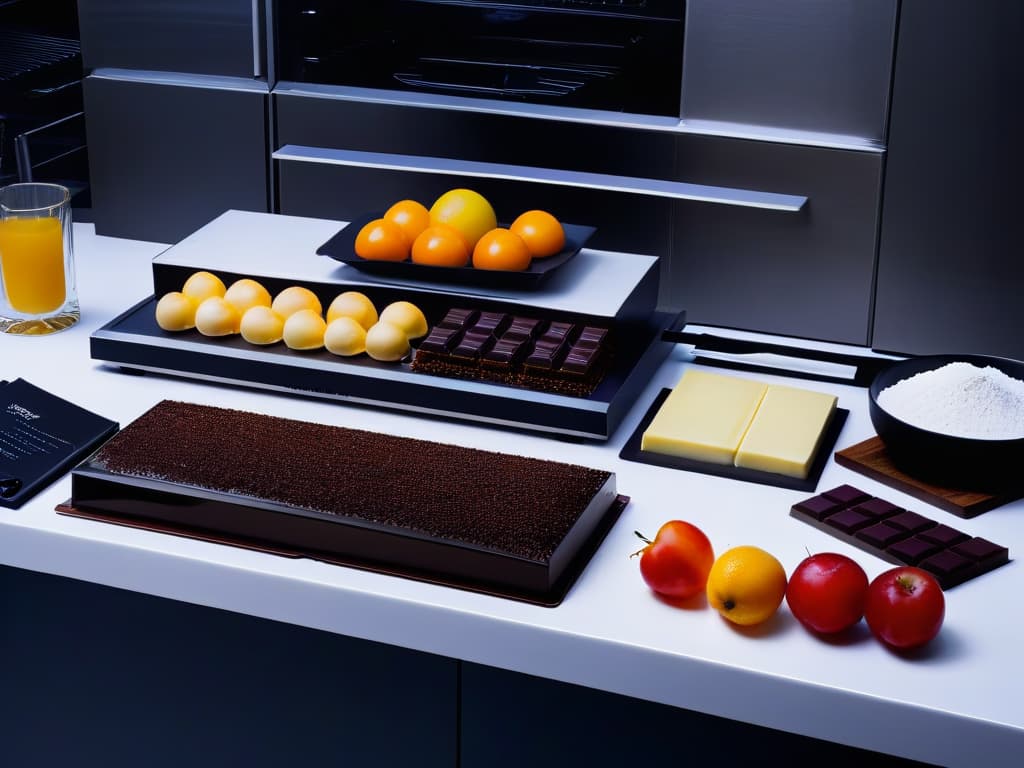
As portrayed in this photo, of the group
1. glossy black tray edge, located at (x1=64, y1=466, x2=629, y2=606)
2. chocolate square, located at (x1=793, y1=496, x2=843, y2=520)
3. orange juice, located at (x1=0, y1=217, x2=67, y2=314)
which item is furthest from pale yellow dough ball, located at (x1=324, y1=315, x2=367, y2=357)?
chocolate square, located at (x1=793, y1=496, x2=843, y2=520)

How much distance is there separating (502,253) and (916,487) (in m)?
0.57

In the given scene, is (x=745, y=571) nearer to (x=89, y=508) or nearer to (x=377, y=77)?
(x=89, y=508)

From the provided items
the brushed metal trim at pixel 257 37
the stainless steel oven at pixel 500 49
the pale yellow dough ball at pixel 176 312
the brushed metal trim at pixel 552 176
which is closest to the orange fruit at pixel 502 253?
the pale yellow dough ball at pixel 176 312

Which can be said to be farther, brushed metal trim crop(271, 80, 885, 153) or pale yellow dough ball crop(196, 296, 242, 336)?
brushed metal trim crop(271, 80, 885, 153)

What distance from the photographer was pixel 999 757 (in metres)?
1.08

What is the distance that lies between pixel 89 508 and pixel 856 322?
5.11 feet

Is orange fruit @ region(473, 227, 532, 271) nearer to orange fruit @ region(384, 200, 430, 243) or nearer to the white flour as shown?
orange fruit @ region(384, 200, 430, 243)

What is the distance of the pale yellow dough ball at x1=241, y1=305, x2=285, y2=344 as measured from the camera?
163cm

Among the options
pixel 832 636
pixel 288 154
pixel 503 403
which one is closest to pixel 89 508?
pixel 503 403

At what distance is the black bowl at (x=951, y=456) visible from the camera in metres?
1.37

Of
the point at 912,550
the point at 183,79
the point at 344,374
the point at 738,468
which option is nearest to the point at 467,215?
the point at 344,374

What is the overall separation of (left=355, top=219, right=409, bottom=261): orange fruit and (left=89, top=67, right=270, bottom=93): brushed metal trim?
1.03 metres

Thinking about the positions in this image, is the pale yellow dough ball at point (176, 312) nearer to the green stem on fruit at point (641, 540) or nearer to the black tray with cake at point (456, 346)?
the black tray with cake at point (456, 346)

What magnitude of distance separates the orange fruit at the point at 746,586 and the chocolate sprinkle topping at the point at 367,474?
160 mm
